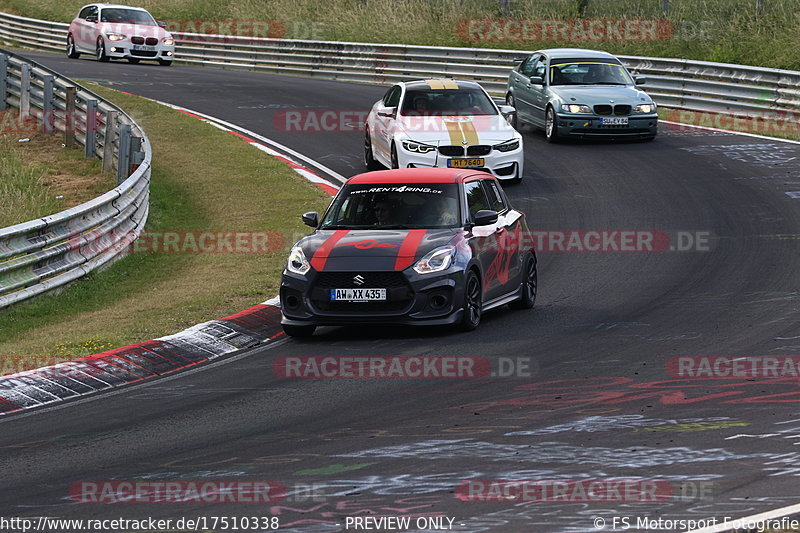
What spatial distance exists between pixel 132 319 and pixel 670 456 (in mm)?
7158

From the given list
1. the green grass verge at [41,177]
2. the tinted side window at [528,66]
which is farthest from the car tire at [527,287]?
the tinted side window at [528,66]

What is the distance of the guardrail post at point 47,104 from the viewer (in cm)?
2523

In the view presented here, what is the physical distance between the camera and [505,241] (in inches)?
541

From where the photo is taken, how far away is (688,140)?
2616 cm

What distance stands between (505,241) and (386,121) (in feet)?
28.2

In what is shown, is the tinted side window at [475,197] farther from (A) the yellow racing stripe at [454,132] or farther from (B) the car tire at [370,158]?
(B) the car tire at [370,158]

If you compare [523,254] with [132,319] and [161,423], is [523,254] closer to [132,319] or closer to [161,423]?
[132,319]

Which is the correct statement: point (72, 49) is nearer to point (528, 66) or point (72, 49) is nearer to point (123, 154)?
point (528, 66)

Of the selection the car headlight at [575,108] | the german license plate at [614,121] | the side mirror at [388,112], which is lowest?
the german license plate at [614,121]

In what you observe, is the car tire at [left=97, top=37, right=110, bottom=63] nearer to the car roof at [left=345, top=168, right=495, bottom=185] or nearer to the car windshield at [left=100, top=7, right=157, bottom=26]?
the car windshield at [left=100, top=7, right=157, bottom=26]

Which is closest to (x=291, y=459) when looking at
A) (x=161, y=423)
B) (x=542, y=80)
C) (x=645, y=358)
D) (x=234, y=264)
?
(x=161, y=423)

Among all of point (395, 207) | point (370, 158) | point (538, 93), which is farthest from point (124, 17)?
point (395, 207)

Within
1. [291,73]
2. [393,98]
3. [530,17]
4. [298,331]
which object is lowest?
[291,73]

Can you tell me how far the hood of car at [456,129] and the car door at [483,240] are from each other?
23.3 ft
